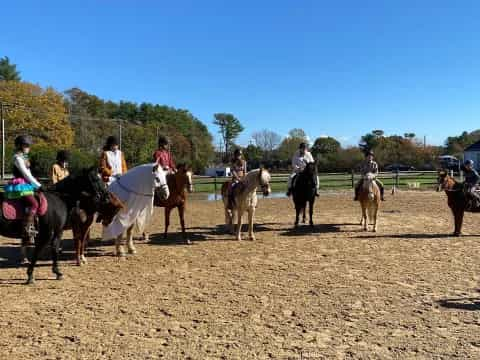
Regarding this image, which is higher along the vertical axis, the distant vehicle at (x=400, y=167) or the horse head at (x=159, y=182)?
the distant vehicle at (x=400, y=167)

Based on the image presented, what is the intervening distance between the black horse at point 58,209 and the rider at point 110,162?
1.21 metres

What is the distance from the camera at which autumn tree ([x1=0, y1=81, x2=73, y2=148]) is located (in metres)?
41.6

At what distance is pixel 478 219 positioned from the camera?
1252cm

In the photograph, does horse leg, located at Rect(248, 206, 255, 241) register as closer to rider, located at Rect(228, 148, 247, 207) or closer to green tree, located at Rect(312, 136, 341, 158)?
rider, located at Rect(228, 148, 247, 207)

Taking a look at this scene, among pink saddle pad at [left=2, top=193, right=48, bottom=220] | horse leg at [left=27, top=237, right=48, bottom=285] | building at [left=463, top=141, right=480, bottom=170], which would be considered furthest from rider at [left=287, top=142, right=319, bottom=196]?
building at [left=463, top=141, right=480, bottom=170]

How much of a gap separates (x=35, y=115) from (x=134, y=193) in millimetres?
41651

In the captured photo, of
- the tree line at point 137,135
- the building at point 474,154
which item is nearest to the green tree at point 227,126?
the tree line at point 137,135

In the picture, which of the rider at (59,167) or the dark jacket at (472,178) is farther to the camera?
the dark jacket at (472,178)

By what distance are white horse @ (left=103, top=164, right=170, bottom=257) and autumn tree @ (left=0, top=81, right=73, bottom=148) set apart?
37.7 m

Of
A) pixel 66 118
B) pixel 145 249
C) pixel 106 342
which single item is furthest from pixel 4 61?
pixel 106 342

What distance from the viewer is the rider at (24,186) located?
223 inches

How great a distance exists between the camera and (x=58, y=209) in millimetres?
6156

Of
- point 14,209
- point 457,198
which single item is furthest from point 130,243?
point 457,198

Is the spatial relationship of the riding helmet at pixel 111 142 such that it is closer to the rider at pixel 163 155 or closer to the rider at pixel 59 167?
the rider at pixel 163 155
